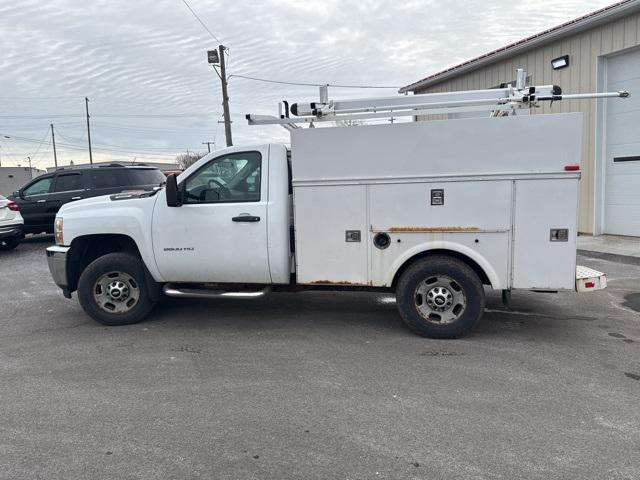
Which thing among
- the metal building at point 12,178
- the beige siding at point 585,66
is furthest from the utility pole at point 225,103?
the metal building at point 12,178

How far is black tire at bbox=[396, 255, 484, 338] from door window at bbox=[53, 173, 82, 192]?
987 cm

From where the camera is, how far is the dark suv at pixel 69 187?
40.4 ft

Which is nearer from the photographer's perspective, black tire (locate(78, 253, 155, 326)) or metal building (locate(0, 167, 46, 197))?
black tire (locate(78, 253, 155, 326))

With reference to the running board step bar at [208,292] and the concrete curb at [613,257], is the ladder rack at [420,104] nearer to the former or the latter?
the running board step bar at [208,292]

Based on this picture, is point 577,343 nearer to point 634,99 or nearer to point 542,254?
point 542,254

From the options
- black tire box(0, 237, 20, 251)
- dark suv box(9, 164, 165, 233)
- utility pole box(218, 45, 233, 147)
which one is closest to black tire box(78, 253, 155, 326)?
dark suv box(9, 164, 165, 233)

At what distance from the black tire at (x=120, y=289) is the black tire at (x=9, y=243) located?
7.38 metres

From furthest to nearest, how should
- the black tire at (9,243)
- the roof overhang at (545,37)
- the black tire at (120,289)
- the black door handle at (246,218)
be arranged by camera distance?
the black tire at (9,243)
the roof overhang at (545,37)
the black tire at (120,289)
the black door handle at (246,218)

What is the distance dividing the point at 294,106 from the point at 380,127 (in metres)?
1.06

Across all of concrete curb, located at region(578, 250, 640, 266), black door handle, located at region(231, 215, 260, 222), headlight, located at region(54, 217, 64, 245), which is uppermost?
black door handle, located at region(231, 215, 260, 222)

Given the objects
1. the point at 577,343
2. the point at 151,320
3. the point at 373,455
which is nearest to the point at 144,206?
the point at 151,320

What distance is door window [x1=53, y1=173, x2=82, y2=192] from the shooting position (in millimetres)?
12406

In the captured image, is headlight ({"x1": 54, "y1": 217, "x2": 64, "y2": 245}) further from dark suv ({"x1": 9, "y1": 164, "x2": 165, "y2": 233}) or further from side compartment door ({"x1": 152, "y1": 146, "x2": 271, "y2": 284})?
dark suv ({"x1": 9, "y1": 164, "x2": 165, "y2": 233})

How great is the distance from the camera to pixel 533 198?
495cm
